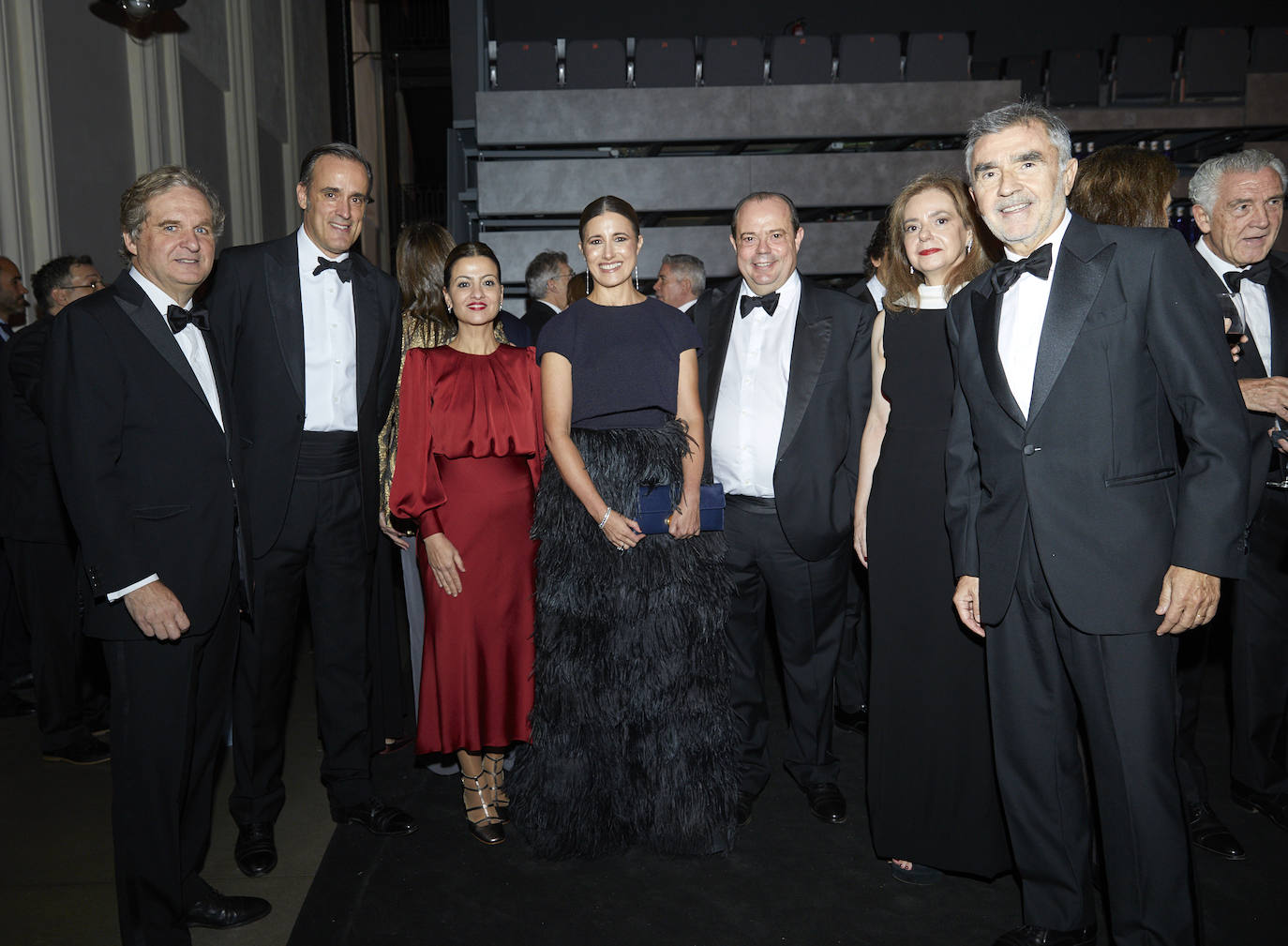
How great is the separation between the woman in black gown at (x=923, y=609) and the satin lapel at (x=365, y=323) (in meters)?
1.47

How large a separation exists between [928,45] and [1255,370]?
6.40m

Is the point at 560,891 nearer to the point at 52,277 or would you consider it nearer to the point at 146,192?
the point at 146,192

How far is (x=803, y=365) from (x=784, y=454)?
262mm

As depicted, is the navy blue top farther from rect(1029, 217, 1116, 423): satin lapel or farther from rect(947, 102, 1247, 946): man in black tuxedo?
rect(1029, 217, 1116, 423): satin lapel

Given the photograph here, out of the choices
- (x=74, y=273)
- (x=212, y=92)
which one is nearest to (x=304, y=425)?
(x=74, y=273)

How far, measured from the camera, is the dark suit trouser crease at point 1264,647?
2.78 m

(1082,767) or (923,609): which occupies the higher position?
(923,609)

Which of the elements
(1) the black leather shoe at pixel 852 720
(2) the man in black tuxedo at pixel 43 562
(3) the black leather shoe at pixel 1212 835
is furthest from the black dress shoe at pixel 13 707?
(3) the black leather shoe at pixel 1212 835

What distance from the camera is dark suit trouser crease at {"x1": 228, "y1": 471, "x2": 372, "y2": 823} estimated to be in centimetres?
264

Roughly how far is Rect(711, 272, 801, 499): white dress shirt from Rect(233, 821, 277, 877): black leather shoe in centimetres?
166

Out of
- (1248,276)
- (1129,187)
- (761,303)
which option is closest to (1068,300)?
(1129,187)

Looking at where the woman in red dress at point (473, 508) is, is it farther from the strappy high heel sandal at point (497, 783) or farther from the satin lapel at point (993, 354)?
the satin lapel at point (993, 354)

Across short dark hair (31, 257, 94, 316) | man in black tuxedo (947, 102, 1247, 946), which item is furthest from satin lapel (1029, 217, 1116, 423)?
short dark hair (31, 257, 94, 316)

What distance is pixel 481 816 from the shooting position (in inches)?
109
